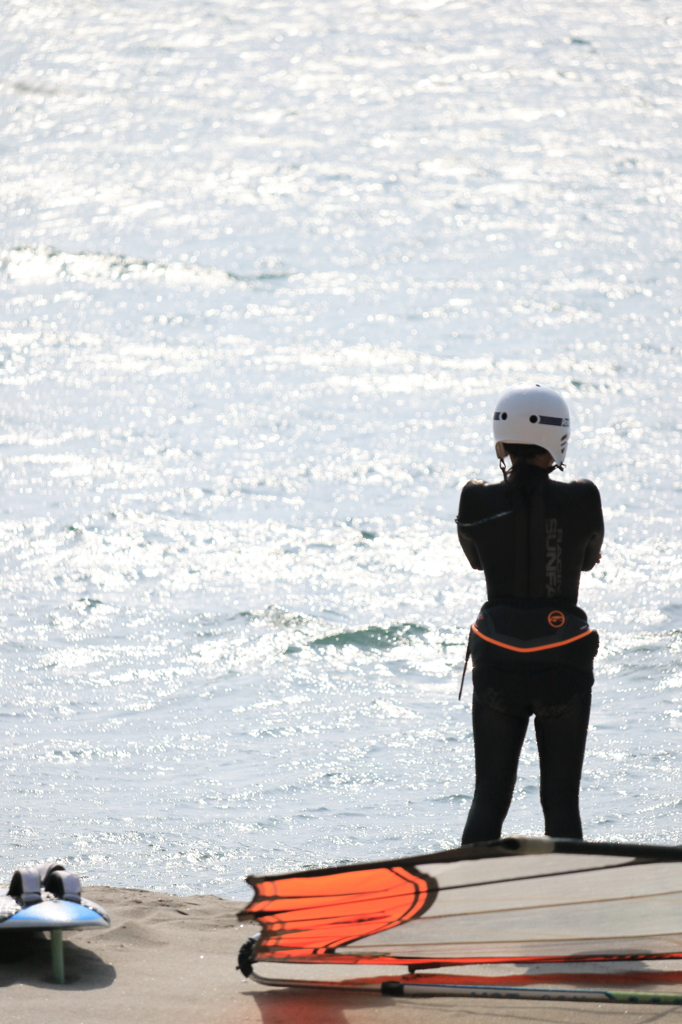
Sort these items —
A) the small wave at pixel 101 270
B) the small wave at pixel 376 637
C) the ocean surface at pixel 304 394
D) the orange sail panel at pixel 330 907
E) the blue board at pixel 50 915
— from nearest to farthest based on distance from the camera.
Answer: the orange sail panel at pixel 330 907
the blue board at pixel 50 915
the ocean surface at pixel 304 394
the small wave at pixel 376 637
the small wave at pixel 101 270

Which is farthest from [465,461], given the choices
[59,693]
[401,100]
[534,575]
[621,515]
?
[401,100]

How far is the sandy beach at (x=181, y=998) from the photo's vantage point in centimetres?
359

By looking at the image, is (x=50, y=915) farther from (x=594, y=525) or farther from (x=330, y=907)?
(x=594, y=525)

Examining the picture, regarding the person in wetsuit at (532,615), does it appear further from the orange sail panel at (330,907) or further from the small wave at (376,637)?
the small wave at (376,637)

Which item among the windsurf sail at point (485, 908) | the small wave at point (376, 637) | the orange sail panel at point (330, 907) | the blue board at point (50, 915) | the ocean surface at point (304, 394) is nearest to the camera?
the windsurf sail at point (485, 908)

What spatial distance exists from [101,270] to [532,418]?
60.2 ft

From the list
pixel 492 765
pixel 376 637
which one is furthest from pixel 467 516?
pixel 376 637

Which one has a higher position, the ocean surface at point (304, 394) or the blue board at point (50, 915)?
the blue board at point (50, 915)

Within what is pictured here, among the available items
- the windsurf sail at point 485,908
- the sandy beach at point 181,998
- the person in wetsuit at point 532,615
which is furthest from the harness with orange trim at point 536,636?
the sandy beach at point 181,998

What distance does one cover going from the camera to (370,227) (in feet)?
78.5

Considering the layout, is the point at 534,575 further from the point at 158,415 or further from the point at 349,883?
the point at 158,415

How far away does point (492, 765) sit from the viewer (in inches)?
158

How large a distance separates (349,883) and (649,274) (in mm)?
19212

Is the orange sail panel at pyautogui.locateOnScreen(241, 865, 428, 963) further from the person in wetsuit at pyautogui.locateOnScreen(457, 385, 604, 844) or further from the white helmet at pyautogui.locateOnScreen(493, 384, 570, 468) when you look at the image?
the white helmet at pyautogui.locateOnScreen(493, 384, 570, 468)
